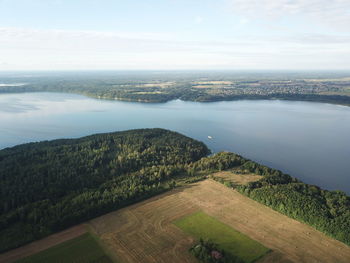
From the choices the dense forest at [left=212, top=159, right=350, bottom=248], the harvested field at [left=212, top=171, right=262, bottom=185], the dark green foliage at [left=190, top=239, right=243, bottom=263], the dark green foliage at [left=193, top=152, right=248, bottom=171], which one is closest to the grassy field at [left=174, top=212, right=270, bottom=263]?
the dark green foliage at [left=190, top=239, right=243, bottom=263]

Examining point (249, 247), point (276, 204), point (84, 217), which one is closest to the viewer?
point (249, 247)

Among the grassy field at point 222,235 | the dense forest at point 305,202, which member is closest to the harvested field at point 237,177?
the dense forest at point 305,202

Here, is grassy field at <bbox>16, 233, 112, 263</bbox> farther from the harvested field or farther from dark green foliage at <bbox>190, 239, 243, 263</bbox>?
the harvested field

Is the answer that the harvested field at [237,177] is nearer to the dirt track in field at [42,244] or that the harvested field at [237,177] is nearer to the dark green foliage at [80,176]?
the dark green foliage at [80,176]

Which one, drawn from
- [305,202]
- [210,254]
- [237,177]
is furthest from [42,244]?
[305,202]

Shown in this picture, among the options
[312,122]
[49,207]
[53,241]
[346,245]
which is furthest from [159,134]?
[312,122]

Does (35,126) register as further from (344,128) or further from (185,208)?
(344,128)
